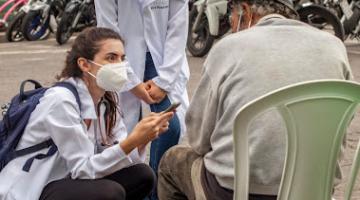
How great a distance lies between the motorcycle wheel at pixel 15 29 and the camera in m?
13.3

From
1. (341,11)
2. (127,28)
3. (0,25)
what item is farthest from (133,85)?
(0,25)

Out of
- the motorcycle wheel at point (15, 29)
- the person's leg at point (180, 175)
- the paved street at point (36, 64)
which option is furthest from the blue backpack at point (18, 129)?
the motorcycle wheel at point (15, 29)

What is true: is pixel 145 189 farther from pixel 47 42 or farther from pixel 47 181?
pixel 47 42

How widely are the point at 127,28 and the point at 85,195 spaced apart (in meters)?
1.07

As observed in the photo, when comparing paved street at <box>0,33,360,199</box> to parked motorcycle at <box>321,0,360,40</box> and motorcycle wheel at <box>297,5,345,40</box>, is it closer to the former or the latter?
parked motorcycle at <box>321,0,360,40</box>

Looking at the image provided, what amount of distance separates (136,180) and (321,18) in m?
7.19

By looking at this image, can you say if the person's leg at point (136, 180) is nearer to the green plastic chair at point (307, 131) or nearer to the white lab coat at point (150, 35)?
the white lab coat at point (150, 35)

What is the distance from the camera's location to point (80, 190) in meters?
3.18

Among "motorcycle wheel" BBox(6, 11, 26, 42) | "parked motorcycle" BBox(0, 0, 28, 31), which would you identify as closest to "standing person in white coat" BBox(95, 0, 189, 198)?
"motorcycle wheel" BBox(6, 11, 26, 42)

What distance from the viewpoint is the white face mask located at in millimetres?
3279

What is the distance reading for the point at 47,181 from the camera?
10.6 feet

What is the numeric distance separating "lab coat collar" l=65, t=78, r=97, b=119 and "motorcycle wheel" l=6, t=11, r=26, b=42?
10361 millimetres

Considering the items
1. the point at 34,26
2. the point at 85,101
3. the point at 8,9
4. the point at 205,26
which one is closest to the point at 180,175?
the point at 85,101

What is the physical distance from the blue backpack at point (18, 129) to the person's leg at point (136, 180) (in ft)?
1.31
